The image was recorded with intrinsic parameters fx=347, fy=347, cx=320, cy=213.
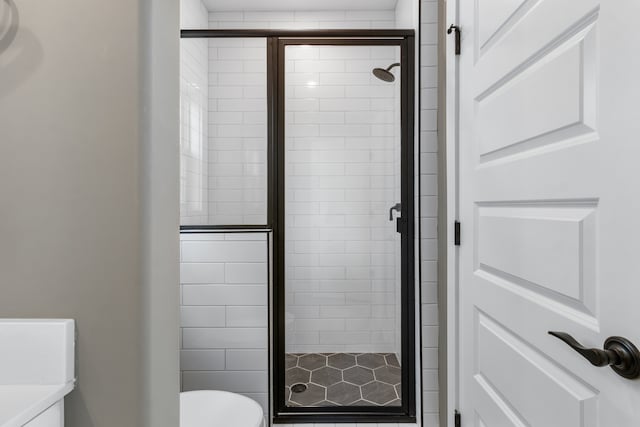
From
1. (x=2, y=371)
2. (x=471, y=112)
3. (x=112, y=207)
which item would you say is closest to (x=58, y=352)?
(x=2, y=371)

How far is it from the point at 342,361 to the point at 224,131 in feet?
4.25

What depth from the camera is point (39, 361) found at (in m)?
0.46

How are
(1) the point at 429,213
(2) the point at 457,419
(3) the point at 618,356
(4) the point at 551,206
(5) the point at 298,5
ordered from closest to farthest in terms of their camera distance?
(3) the point at 618,356 → (4) the point at 551,206 → (2) the point at 457,419 → (1) the point at 429,213 → (5) the point at 298,5

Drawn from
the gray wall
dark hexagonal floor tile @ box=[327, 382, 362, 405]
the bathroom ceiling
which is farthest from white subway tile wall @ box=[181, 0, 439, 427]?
the gray wall

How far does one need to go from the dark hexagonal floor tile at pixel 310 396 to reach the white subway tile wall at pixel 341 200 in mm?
190

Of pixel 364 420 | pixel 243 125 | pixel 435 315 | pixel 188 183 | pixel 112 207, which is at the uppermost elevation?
pixel 243 125

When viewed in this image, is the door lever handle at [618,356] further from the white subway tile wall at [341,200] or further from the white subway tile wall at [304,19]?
the white subway tile wall at [304,19]

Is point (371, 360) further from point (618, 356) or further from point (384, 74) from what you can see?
point (384, 74)

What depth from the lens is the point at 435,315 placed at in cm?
156

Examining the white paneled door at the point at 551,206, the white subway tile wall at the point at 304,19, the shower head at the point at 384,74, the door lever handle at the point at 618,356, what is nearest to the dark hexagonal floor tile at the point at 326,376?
the white paneled door at the point at 551,206

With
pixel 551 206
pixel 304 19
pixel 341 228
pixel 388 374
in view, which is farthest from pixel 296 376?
pixel 304 19

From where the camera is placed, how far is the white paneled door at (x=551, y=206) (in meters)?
0.57

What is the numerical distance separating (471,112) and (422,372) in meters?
1.14

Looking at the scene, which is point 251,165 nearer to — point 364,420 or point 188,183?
point 188,183
